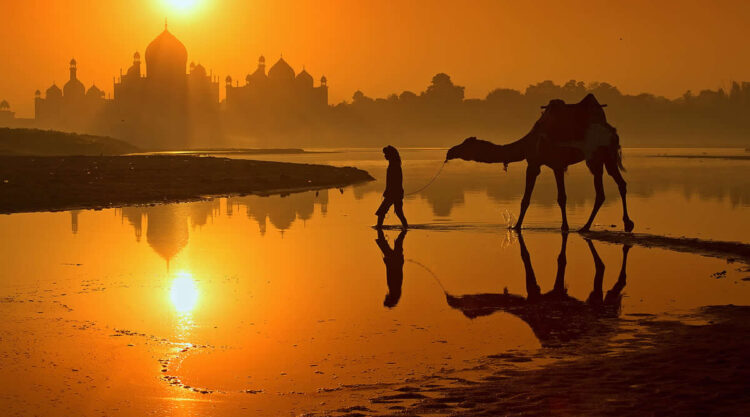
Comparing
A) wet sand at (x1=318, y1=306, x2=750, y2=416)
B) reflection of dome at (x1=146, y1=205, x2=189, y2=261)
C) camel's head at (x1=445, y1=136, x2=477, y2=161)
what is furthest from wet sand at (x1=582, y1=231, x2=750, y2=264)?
reflection of dome at (x1=146, y1=205, x2=189, y2=261)

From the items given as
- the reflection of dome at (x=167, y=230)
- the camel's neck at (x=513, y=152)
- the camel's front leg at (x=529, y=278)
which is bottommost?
the camel's front leg at (x=529, y=278)

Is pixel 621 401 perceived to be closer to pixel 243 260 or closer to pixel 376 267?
Answer: pixel 376 267

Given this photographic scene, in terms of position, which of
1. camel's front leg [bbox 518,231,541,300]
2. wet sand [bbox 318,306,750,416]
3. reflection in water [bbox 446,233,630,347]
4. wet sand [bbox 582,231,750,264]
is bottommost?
wet sand [bbox 318,306,750,416]

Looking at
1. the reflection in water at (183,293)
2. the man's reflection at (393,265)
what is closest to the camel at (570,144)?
the man's reflection at (393,265)

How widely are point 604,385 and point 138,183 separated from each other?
1318 inches

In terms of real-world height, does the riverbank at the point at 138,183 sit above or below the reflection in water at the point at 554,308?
above

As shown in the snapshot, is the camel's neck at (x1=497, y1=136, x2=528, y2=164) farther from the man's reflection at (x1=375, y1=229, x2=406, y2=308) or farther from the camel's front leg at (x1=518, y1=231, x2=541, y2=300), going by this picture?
the camel's front leg at (x1=518, y1=231, x2=541, y2=300)

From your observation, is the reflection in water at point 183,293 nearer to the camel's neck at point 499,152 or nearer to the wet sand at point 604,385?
the wet sand at point 604,385

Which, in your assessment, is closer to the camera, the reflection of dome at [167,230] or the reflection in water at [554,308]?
the reflection in water at [554,308]

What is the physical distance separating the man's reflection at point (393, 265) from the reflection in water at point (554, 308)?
2.46 feet

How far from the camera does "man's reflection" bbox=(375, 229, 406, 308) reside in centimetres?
1355

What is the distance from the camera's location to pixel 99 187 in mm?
36562

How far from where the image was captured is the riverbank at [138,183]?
3128 cm

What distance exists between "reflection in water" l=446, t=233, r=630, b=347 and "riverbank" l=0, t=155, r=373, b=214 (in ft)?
58.2
